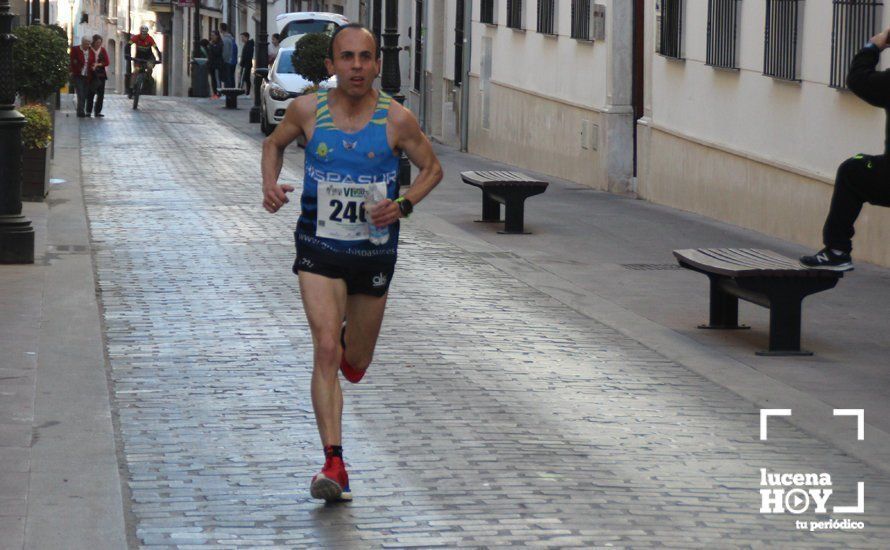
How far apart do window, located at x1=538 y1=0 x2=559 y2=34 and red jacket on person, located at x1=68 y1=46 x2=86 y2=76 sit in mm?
11811

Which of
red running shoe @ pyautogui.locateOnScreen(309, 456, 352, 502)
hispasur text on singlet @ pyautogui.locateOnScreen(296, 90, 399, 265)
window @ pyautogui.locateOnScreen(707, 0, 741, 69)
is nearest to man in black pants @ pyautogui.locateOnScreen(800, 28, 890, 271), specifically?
hispasur text on singlet @ pyautogui.locateOnScreen(296, 90, 399, 265)

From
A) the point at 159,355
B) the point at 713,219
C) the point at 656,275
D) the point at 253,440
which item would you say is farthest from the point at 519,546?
the point at 713,219

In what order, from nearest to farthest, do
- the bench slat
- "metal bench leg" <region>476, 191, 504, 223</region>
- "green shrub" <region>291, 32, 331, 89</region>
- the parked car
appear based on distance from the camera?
the bench slat < "metal bench leg" <region>476, 191, 504, 223</region> < the parked car < "green shrub" <region>291, 32, 331, 89</region>

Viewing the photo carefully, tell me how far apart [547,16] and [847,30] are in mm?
11755

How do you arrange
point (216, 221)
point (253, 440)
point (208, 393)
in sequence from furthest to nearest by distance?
point (216, 221)
point (208, 393)
point (253, 440)

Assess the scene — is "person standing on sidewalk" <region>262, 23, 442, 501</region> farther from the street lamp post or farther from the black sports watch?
the street lamp post

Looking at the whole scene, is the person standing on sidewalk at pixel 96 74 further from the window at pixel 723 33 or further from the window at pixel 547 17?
the window at pixel 723 33

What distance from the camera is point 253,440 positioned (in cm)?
Answer: 758

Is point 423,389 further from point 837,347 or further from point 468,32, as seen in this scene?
point 468,32

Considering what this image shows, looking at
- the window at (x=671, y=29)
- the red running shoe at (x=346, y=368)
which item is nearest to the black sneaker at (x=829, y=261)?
the red running shoe at (x=346, y=368)

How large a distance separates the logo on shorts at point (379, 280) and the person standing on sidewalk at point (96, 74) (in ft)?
95.5

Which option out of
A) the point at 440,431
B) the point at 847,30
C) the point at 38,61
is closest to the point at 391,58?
the point at 38,61

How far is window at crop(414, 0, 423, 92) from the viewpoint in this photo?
36.9m

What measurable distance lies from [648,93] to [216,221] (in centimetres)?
722
